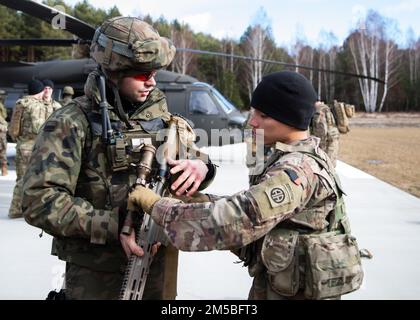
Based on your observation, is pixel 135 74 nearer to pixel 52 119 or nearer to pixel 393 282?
pixel 52 119

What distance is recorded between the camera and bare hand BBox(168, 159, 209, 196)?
1.66 m

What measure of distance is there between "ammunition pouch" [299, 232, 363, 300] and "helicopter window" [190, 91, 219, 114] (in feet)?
28.5

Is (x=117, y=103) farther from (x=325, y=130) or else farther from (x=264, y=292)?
(x=325, y=130)

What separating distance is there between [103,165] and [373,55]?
3859 cm

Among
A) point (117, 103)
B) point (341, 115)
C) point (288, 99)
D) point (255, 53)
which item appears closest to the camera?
point (288, 99)

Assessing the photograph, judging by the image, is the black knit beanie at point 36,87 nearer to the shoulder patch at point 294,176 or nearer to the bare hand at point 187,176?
the bare hand at point 187,176

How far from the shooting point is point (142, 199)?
1.45 meters

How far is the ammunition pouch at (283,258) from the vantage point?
1.53 meters

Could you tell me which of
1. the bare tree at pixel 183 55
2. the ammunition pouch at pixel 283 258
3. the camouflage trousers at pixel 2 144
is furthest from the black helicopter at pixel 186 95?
the bare tree at pixel 183 55

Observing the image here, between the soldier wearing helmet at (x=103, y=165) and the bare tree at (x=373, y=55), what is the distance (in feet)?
123

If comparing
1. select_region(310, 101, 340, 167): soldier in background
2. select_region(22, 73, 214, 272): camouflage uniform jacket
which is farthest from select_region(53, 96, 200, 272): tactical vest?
select_region(310, 101, 340, 167): soldier in background

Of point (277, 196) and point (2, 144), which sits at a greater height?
point (277, 196)

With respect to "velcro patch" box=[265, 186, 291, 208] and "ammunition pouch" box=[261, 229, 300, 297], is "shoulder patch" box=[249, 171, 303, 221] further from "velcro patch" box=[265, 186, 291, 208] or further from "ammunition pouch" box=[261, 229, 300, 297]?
"ammunition pouch" box=[261, 229, 300, 297]

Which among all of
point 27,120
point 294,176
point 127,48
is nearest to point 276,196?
point 294,176
